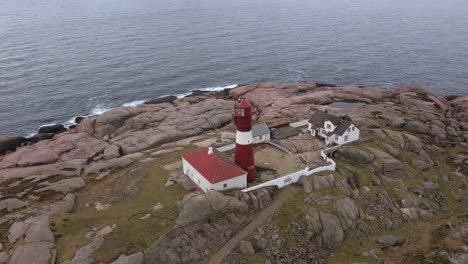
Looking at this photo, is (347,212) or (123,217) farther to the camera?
(347,212)

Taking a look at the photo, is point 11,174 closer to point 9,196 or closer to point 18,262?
point 9,196

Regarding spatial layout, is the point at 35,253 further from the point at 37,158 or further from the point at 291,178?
the point at 37,158

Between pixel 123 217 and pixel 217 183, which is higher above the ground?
pixel 217 183

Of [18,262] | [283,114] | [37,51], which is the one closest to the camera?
[18,262]

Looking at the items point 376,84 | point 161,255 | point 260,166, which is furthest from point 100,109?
point 376,84

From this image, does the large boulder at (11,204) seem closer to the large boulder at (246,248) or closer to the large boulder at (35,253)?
the large boulder at (35,253)

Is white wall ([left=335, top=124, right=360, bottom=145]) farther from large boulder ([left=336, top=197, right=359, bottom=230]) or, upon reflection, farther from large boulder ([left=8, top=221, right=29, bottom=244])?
large boulder ([left=8, top=221, right=29, bottom=244])

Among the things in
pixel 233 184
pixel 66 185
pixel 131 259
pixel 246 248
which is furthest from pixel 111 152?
pixel 246 248
